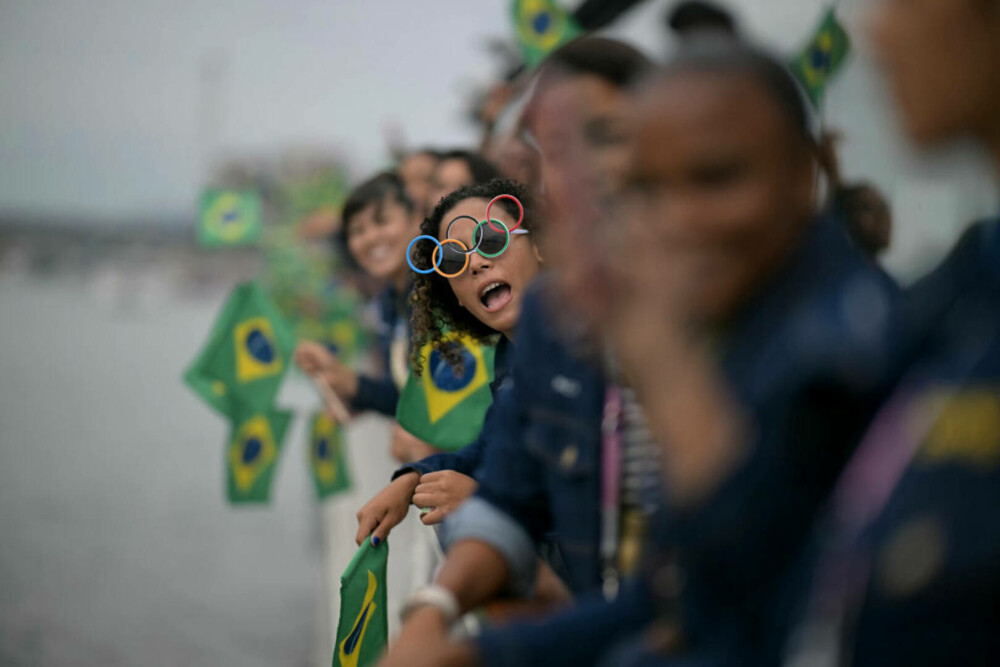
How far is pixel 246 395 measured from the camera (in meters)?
3.03

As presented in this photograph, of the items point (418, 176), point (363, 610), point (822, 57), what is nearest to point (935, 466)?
point (363, 610)

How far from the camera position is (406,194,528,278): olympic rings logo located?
1.38 m

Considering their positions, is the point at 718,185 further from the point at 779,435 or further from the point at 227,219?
the point at 227,219

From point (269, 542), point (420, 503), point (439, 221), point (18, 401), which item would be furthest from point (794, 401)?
point (18, 401)

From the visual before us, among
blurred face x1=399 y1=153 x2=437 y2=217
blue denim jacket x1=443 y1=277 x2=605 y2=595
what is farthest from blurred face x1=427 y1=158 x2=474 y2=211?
blue denim jacket x1=443 y1=277 x2=605 y2=595

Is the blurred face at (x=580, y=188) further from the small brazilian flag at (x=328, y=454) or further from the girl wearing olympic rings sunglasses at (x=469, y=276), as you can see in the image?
the small brazilian flag at (x=328, y=454)

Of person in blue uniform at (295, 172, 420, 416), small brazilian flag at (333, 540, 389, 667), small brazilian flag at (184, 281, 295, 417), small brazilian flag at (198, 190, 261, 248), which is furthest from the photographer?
small brazilian flag at (198, 190, 261, 248)

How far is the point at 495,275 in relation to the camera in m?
1.39

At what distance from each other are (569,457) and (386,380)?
1560 mm

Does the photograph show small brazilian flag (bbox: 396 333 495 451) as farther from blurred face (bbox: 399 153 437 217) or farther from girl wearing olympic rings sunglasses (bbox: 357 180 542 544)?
blurred face (bbox: 399 153 437 217)

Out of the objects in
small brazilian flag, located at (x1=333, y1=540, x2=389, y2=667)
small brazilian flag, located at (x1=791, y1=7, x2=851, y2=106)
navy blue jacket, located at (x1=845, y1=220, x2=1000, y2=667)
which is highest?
navy blue jacket, located at (x1=845, y1=220, x2=1000, y2=667)

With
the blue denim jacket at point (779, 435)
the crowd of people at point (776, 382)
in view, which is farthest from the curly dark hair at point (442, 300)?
the blue denim jacket at point (779, 435)

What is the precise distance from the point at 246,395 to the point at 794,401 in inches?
97.7

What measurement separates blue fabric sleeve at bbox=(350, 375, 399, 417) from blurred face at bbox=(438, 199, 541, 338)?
3.68ft
